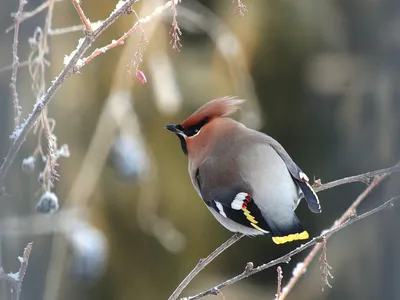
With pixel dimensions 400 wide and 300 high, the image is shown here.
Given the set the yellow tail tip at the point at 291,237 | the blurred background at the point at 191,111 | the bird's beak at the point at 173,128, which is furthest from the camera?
the blurred background at the point at 191,111

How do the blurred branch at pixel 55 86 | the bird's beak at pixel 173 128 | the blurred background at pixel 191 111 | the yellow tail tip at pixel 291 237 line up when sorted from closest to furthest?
the blurred branch at pixel 55 86 < the yellow tail tip at pixel 291 237 < the bird's beak at pixel 173 128 < the blurred background at pixel 191 111

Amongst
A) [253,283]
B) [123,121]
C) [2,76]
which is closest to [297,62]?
[253,283]

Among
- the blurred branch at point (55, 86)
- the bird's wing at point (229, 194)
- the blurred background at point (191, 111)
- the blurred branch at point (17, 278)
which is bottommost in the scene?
the blurred background at point (191, 111)

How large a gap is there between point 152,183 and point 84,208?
194 mm

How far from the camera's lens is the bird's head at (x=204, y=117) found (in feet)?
2.59

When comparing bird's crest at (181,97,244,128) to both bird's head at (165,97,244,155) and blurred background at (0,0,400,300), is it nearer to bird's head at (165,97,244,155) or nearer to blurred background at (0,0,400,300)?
bird's head at (165,97,244,155)

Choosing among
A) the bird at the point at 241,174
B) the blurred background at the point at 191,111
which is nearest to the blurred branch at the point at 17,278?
the bird at the point at 241,174

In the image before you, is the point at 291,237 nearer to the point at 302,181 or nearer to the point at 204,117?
the point at 302,181

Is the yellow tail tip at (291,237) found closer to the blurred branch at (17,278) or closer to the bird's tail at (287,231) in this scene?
the bird's tail at (287,231)

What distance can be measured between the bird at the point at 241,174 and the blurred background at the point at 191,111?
0.47m

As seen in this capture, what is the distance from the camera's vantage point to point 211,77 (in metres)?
1.70

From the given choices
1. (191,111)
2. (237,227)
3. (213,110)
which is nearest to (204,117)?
(213,110)

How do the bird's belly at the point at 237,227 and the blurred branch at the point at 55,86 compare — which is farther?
the bird's belly at the point at 237,227

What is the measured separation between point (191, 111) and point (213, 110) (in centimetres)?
91
